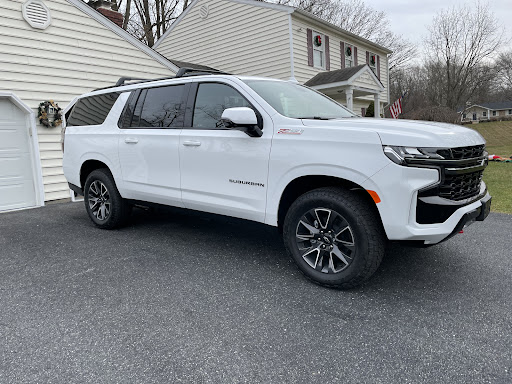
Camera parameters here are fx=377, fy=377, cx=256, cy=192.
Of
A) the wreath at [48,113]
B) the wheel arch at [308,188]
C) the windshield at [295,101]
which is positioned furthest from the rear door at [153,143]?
the wreath at [48,113]

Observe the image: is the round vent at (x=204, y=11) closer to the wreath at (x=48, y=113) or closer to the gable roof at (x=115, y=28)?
the gable roof at (x=115, y=28)

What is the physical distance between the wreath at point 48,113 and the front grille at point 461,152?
25.0 ft

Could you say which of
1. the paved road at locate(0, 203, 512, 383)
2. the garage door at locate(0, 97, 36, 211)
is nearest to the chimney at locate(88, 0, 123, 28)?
the garage door at locate(0, 97, 36, 211)

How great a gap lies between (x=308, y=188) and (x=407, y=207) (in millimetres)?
964

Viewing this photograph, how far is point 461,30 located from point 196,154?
3417 centimetres

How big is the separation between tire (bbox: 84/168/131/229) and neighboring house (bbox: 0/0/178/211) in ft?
10.8

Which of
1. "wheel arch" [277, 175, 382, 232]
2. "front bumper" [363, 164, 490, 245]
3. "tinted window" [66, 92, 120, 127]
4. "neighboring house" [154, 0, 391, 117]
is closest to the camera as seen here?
"front bumper" [363, 164, 490, 245]

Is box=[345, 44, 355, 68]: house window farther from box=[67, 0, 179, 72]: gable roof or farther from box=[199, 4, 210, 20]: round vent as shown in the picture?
box=[67, 0, 179, 72]: gable roof

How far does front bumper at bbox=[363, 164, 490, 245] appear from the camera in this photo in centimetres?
273

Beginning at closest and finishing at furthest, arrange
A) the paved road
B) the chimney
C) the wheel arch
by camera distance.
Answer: the paved road
the wheel arch
the chimney

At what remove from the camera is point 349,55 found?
18672mm

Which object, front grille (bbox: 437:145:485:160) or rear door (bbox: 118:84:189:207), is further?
rear door (bbox: 118:84:189:207)

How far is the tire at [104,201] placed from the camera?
495 cm

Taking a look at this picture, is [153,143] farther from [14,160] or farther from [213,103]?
[14,160]
